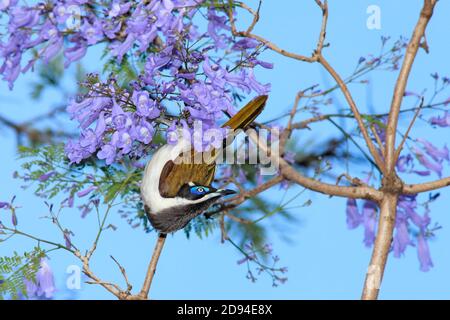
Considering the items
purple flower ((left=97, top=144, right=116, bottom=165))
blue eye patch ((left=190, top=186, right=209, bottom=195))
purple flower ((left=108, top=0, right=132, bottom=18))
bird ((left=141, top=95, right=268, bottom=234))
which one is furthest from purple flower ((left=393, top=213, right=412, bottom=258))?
purple flower ((left=108, top=0, right=132, bottom=18))

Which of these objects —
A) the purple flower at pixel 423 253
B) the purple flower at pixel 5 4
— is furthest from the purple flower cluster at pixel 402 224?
the purple flower at pixel 5 4

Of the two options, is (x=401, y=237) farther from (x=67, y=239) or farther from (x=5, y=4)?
(x=5, y=4)

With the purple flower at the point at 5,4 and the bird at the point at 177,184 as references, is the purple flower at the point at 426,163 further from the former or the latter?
the purple flower at the point at 5,4

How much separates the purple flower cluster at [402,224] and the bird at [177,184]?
2.88 feet

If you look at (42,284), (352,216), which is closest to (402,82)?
(352,216)

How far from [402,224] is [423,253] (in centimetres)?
15

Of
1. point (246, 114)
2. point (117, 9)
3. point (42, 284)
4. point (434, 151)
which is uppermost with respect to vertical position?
point (117, 9)

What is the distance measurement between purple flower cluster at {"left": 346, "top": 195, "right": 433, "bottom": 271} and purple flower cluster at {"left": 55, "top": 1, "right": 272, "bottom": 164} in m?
1.03

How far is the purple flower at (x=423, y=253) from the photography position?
3.23m

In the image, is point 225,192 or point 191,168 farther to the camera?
point 191,168

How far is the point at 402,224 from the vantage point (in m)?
3.21

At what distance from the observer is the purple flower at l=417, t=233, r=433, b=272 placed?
10.6 ft
